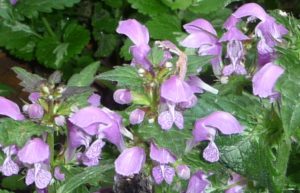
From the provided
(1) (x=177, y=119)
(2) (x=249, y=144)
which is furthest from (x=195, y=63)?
(2) (x=249, y=144)

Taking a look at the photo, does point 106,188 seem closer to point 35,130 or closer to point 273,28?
point 35,130

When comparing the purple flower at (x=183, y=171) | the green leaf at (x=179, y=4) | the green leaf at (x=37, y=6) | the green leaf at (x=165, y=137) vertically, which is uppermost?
the green leaf at (x=165, y=137)

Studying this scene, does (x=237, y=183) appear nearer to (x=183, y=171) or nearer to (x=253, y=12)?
(x=183, y=171)

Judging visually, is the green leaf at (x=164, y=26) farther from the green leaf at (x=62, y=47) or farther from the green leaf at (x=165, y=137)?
the green leaf at (x=165, y=137)

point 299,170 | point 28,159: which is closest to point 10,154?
point 28,159

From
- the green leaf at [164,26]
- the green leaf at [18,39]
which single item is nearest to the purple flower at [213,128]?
the green leaf at [164,26]

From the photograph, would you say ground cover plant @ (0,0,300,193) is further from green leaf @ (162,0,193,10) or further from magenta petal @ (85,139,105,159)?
green leaf @ (162,0,193,10)
